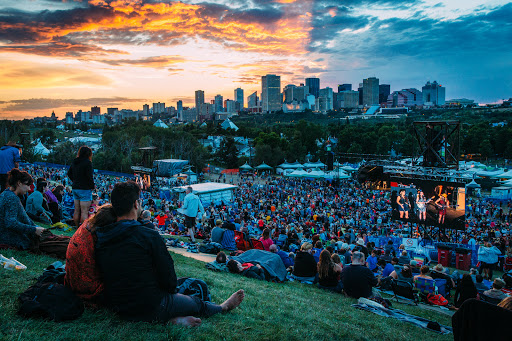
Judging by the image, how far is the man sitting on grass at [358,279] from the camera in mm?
5926

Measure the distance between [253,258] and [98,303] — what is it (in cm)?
377

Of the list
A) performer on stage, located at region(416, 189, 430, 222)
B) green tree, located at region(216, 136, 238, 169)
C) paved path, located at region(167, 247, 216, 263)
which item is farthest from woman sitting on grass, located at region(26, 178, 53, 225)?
green tree, located at region(216, 136, 238, 169)

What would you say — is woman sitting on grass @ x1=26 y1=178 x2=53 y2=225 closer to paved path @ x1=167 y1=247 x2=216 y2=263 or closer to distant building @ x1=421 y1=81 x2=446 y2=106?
paved path @ x1=167 y1=247 x2=216 y2=263

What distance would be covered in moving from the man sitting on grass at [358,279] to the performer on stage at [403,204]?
469 inches

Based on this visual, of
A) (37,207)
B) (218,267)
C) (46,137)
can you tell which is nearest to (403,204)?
Result: (218,267)

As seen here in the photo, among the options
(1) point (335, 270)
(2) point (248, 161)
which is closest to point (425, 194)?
(1) point (335, 270)

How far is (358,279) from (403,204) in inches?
480

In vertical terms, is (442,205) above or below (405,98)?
below

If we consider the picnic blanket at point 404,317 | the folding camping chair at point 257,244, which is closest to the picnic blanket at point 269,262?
the picnic blanket at point 404,317

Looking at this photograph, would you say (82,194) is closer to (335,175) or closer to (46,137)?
(335,175)

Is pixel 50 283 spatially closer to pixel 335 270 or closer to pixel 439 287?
pixel 335 270

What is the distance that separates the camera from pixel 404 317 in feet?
17.1

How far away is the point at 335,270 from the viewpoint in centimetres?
645

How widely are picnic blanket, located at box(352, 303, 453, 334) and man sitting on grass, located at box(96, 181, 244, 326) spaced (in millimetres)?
3206
